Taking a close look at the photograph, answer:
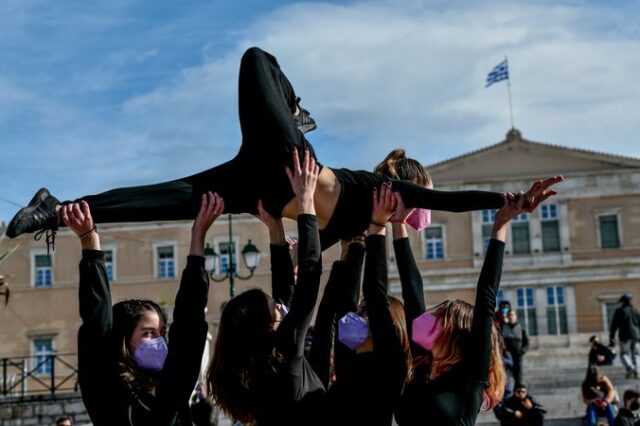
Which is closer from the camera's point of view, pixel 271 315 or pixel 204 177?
pixel 271 315

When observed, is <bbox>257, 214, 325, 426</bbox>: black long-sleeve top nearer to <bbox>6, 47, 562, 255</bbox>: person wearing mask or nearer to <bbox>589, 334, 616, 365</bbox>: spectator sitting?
<bbox>6, 47, 562, 255</bbox>: person wearing mask

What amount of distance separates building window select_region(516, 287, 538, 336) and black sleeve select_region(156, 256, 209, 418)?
1825 inches

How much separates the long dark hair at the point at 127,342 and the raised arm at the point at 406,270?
1.22m

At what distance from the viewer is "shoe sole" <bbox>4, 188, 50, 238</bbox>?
5.53 metres

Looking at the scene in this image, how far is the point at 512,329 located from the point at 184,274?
1570cm

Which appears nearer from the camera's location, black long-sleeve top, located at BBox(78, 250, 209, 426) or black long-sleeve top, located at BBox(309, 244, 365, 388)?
black long-sleeve top, located at BBox(78, 250, 209, 426)

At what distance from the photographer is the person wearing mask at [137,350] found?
5.10 meters

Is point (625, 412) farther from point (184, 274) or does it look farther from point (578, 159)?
point (578, 159)

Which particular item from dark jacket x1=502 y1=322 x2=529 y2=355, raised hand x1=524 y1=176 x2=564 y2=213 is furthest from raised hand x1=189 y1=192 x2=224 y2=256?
dark jacket x1=502 y1=322 x2=529 y2=355

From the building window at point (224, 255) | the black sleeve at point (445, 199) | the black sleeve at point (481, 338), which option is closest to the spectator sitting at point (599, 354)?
the black sleeve at point (445, 199)

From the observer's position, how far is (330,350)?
5.71 metres

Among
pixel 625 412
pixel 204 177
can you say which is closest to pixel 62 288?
pixel 625 412

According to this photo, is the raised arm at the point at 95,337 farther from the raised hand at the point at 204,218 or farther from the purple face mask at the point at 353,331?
the purple face mask at the point at 353,331

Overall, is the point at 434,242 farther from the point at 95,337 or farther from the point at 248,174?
the point at 95,337
